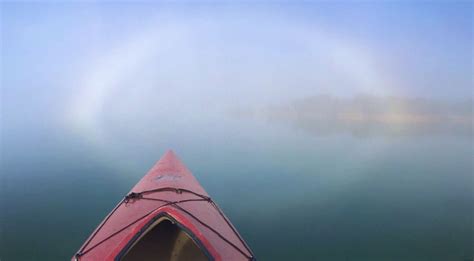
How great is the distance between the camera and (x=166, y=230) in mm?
3682

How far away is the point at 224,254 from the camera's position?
2443mm

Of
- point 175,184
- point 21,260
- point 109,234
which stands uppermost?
point 175,184

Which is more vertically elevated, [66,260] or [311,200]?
[311,200]

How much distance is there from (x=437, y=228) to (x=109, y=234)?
7108 mm

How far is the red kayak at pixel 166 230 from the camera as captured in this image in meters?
2.22

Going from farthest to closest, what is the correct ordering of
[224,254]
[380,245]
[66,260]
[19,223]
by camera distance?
[19,223], [380,245], [66,260], [224,254]

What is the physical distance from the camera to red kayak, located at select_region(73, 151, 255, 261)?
2221 mm

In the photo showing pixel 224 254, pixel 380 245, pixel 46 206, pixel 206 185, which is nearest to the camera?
pixel 224 254

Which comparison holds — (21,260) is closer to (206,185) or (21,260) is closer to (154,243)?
(154,243)

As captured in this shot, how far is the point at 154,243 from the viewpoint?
352 cm

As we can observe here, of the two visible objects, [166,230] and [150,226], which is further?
A: [166,230]

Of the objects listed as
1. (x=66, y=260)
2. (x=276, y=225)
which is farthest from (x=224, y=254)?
(x=276, y=225)

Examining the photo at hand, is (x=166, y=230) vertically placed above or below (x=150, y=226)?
below

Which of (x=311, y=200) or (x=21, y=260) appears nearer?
(x=21, y=260)
